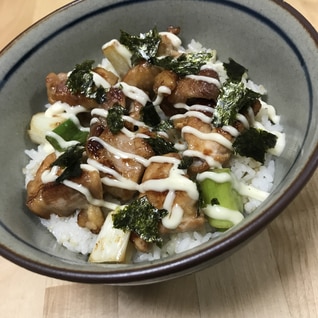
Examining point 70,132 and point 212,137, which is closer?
point 212,137

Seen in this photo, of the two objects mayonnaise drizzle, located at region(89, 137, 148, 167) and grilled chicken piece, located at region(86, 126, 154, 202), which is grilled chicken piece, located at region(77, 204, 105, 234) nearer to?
grilled chicken piece, located at region(86, 126, 154, 202)

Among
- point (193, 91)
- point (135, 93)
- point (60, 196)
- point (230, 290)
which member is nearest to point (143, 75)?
point (135, 93)

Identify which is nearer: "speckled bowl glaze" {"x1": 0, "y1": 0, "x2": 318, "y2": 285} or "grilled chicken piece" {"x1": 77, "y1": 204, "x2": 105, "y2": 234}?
"speckled bowl glaze" {"x1": 0, "y1": 0, "x2": 318, "y2": 285}

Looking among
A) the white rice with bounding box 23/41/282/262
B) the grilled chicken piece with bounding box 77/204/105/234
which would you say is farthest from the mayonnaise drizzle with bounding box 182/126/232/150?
the grilled chicken piece with bounding box 77/204/105/234

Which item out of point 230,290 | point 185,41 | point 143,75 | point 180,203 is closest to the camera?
point 180,203

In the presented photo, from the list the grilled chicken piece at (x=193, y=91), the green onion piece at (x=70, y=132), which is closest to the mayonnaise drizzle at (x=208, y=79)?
the grilled chicken piece at (x=193, y=91)

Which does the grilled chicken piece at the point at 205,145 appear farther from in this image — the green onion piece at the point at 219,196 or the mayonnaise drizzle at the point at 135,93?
the mayonnaise drizzle at the point at 135,93

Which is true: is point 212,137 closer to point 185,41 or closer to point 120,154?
point 120,154

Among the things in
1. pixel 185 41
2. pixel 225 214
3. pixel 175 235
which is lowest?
pixel 175 235
